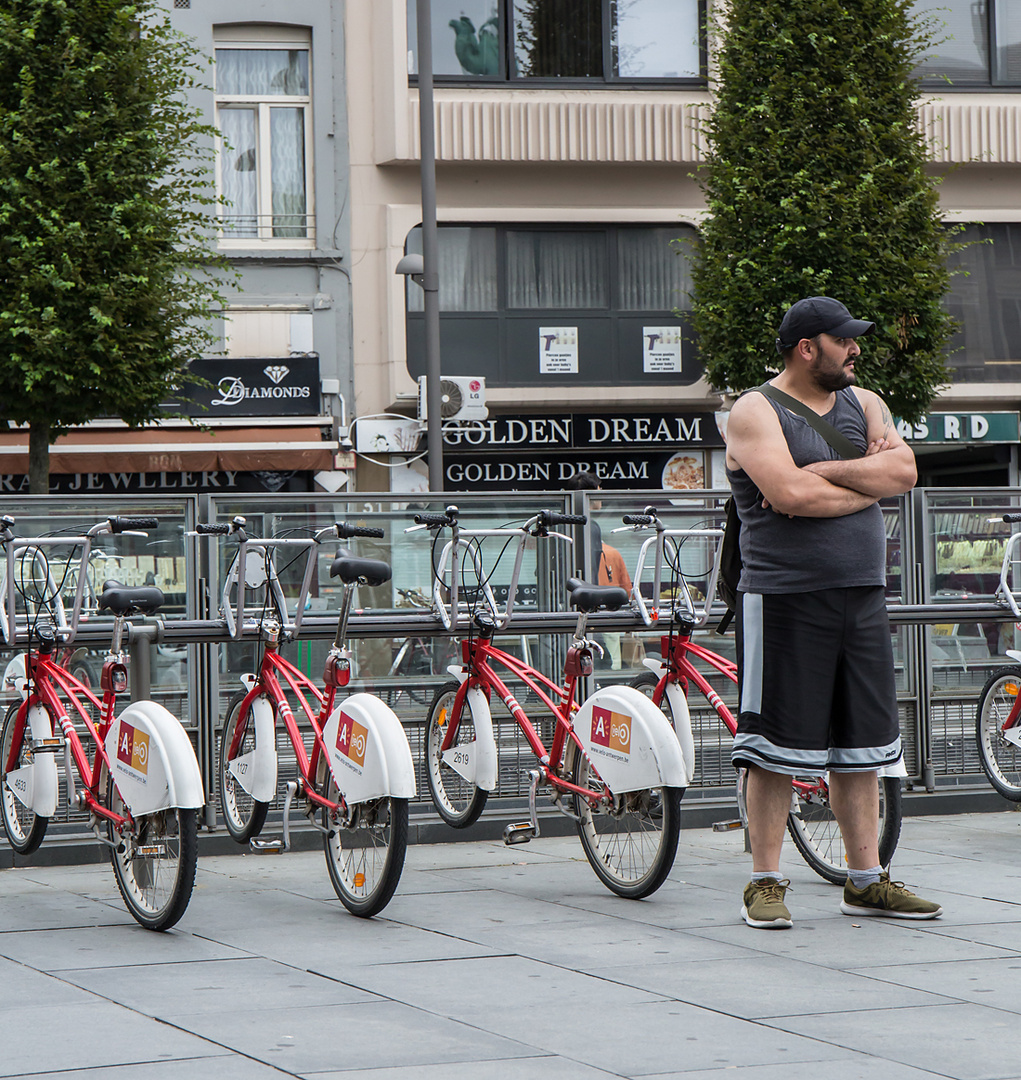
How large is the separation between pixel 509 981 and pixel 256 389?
16.4m

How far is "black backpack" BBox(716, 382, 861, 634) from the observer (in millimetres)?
5605

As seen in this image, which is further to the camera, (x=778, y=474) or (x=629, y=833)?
(x=629, y=833)

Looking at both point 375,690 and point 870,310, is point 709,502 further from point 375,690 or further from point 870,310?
point 870,310

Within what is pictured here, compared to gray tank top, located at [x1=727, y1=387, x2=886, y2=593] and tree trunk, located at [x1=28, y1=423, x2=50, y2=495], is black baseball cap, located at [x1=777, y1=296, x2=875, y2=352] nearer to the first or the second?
gray tank top, located at [x1=727, y1=387, x2=886, y2=593]

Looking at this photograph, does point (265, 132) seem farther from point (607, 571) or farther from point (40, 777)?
point (40, 777)

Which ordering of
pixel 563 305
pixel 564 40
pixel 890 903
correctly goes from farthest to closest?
pixel 563 305 < pixel 564 40 < pixel 890 903

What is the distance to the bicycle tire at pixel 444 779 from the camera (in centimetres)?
736

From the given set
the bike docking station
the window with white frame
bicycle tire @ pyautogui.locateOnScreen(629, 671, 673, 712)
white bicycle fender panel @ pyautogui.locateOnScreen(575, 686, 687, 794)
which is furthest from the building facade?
white bicycle fender panel @ pyautogui.locateOnScreen(575, 686, 687, 794)

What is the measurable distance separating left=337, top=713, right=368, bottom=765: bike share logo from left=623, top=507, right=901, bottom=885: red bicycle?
1.42 meters

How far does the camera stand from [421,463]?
21.6 meters

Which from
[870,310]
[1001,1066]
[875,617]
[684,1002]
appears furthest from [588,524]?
[870,310]

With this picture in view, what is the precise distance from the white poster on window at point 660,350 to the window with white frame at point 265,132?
456 cm

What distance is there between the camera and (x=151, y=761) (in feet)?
18.6

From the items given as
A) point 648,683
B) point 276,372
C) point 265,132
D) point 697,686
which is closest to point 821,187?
point 276,372
